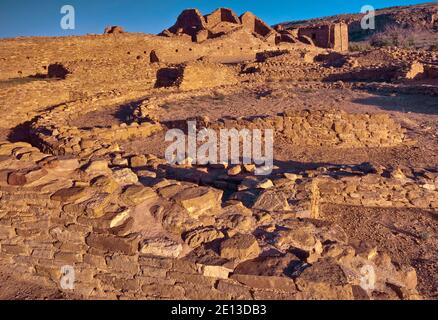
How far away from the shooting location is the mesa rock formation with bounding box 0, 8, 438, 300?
2.70 m

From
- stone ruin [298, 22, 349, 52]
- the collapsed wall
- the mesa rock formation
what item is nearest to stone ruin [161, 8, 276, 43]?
stone ruin [298, 22, 349, 52]

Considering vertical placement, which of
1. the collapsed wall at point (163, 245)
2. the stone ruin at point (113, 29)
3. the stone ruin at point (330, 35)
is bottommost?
the collapsed wall at point (163, 245)

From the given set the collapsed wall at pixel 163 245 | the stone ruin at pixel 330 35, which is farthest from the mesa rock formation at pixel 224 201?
the stone ruin at pixel 330 35

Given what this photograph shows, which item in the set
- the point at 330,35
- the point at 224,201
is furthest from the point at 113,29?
the point at 224,201

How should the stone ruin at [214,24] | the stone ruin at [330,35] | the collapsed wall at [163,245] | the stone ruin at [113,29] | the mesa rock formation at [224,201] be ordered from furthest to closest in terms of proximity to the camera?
the stone ruin at [330,35]
the stone ruin at [214,24]
the stone ruin at [113,29]
the mesa rock formation at [224,201]
the collapsed wall at [163,245]

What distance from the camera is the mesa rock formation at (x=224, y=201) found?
2701mm

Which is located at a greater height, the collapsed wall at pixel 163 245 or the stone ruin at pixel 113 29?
the stone ruin at pixel 113 29

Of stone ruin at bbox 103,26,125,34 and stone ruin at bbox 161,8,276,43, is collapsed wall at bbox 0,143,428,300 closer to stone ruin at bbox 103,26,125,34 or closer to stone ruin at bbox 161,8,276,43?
stone ruin at bbox 103,26,125,34

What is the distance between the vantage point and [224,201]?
3904mm

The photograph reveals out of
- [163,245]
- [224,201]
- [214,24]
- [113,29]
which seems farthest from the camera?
[214,24]

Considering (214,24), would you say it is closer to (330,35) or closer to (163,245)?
(330,35)

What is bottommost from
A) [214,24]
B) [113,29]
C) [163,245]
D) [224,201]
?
[163,245]

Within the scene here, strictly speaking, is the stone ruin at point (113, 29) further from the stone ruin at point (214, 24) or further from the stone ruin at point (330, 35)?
the stone ruin at point (330, 35)

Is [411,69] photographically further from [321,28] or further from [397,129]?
[321,28]
